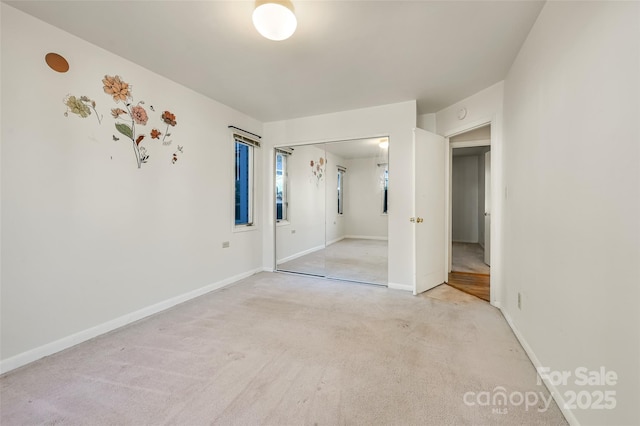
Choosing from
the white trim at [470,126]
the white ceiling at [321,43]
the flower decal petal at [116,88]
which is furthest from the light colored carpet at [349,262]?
the flower decal petal at [116,88]

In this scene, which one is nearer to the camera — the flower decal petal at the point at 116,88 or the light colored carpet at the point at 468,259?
the flower decal petal at the point at 116,88

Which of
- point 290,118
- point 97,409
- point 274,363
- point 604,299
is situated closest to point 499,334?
point 604,299

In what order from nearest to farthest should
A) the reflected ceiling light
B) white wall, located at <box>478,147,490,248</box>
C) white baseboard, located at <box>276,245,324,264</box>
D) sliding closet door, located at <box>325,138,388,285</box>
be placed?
the reflected ceiling light < sliding closet door, located at <box>325,138,388,285</box> < white baseboard, located at <box>276,245,324,264</box> < white wall, located at <box>478,147,490,248</box>

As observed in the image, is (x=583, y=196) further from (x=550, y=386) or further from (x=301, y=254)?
(x=301, y=254)

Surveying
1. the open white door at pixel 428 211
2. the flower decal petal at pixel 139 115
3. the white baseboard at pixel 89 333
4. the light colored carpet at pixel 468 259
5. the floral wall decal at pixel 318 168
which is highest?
the flower decal petal at pixel 139 115

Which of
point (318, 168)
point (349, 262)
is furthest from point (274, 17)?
point (349, 262)

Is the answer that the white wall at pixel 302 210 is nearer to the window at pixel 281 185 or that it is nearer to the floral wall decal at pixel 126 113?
the window at pixel 281 185

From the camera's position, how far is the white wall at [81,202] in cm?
184

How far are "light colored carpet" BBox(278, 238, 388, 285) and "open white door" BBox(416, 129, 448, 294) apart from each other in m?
0.61

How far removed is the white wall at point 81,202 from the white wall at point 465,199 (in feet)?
22.4

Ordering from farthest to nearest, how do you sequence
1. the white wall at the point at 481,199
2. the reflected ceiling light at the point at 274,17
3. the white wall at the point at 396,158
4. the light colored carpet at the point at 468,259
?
1. the white wall at the point at 481,199
2. the light colored carpet at the point at 468,259
3. the white wall at the point at 396,158
4. the reflected ceiling light at the point at 274,17

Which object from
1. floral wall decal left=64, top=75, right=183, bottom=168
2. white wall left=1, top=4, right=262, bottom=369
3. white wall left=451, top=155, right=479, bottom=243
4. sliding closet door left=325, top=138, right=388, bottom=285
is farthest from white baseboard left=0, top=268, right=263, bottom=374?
white wall left=451, top=155, right=479, bottom=243

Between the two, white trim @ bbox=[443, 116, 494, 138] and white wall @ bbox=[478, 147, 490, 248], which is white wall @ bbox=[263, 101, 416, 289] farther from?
white wall @ bbox=[478, 147, 490, 248]

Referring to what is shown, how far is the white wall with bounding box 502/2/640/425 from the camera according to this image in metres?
0.98
